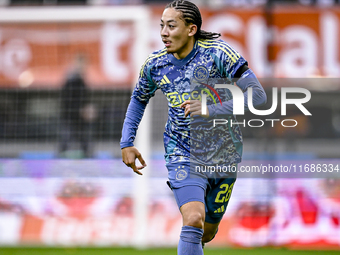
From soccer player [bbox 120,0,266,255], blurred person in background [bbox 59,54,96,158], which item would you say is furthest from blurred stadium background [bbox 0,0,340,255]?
soccer player [bbox 120,0,266,255]

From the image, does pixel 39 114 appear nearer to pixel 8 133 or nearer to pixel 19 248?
pixel 8 133

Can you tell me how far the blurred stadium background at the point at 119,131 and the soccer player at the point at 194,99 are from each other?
2635 millimetres

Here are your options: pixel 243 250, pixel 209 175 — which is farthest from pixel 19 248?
pixel 209 175

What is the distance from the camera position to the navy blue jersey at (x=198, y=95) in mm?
3312

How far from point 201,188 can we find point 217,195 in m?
0.25

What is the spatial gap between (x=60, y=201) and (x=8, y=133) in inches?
44.1

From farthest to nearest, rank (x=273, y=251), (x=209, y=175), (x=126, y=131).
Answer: (x=273, y=251) → (x=126, y=131) → (x=209, y=175)

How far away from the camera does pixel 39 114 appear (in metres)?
6.50

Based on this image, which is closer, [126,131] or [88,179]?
[126,131]

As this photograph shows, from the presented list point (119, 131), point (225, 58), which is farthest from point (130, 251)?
point (225, 58)

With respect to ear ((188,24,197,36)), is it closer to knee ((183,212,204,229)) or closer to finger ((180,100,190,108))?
finger ((180,100,190,108))

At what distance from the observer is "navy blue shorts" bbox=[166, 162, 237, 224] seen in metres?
3.19

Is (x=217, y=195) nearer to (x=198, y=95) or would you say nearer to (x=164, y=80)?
(x=198, y=95)

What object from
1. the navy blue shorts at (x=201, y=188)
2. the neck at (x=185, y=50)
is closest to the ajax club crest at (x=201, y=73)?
the neck at (x=185, y=50)
